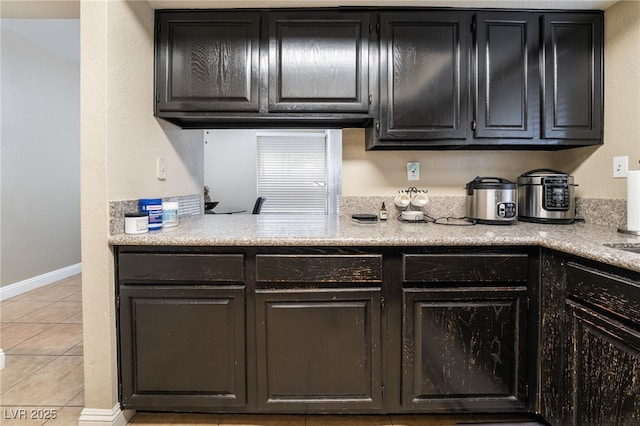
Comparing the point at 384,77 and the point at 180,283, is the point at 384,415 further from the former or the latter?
the point at 384,77

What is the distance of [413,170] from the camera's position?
2.11 meters

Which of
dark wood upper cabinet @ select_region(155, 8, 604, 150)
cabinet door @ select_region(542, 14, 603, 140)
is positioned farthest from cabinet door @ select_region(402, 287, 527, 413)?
cabinet door @ select_region(542, 14, 603, 140)

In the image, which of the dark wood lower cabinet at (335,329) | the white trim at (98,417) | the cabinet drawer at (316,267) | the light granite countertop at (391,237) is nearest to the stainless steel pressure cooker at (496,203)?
the light granite countertop at (391,237)

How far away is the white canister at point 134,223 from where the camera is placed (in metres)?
1.48

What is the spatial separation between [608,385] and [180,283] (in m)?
1.65

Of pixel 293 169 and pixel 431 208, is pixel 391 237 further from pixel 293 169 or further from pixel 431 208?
pixel 293 169

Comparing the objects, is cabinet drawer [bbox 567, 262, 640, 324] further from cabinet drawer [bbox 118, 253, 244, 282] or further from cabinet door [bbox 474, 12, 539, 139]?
cabinet drawer [bbox 118, 253, 244, 282]

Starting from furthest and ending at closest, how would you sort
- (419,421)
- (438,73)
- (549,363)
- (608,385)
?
(438,73)
(419,421)
(549,363)
(608,385)

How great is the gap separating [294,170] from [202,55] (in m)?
3.72

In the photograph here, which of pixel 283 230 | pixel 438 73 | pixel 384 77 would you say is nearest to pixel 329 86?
pixel 384 77

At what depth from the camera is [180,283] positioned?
1.42 meters

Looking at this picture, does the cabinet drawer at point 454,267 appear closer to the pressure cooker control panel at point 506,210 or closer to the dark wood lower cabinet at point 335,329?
the dark wood lower cabinet at point 335,329

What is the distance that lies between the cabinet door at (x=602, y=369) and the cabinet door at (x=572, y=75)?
1.07 meters

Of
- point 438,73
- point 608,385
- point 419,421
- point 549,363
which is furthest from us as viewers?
point 438,73
